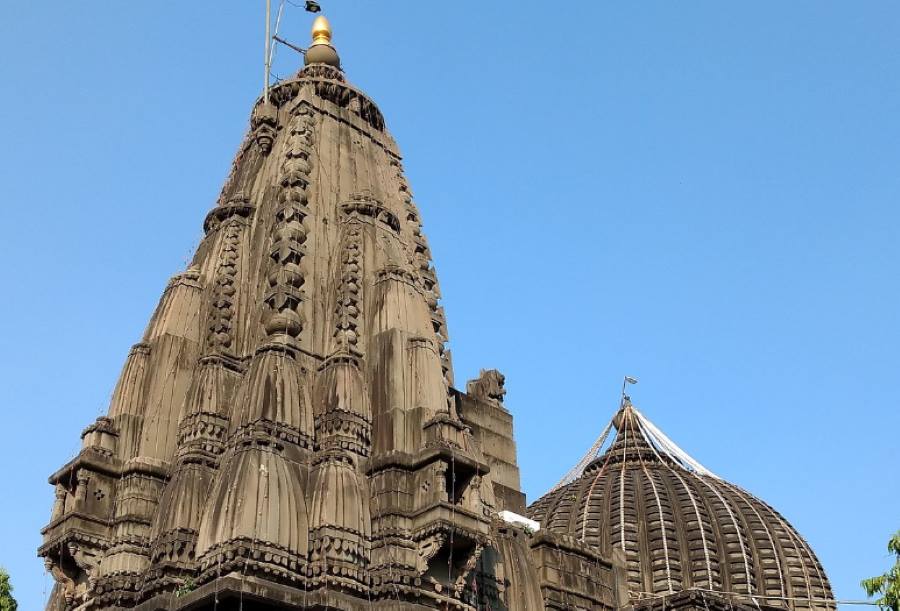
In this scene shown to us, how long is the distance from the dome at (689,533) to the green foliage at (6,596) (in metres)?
31.4

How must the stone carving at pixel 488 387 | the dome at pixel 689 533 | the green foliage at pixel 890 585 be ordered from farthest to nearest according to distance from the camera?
the dome at pixel 689 533
the stone carving at pixel 488 387
the green foliage at pixel 890 585

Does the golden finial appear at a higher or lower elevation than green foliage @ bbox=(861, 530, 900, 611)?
higher

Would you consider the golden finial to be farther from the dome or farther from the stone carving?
the dome

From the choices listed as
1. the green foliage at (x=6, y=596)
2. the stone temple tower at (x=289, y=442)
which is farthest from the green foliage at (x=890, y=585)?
the green foliage at (x=6, y=596)

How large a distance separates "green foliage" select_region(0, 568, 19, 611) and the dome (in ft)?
103

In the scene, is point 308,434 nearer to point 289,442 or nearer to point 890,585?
point 289,442

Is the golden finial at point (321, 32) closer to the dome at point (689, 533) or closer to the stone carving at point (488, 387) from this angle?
the stone carving at point (488, 387)

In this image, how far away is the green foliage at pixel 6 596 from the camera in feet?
100

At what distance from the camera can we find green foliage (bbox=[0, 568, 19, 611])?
3056 centimetres

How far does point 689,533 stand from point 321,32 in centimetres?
3596

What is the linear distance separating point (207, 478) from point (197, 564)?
2.70m

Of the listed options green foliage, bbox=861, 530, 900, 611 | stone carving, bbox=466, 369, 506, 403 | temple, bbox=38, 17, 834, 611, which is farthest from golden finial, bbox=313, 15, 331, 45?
green foliage, bbox=861, 530, 900, 611

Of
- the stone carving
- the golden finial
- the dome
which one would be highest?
the golden finial

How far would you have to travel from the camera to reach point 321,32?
38594 millimetres
